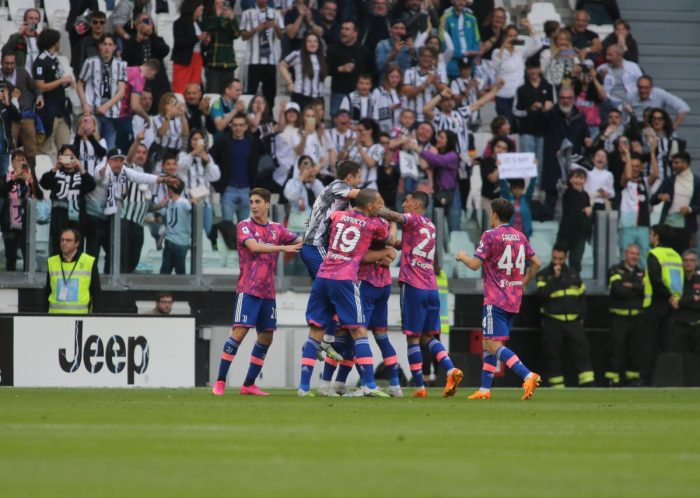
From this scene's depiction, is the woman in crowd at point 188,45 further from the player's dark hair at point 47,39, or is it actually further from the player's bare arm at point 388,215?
the player's bare arm at point 388,215

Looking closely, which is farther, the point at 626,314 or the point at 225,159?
the point at 626,314

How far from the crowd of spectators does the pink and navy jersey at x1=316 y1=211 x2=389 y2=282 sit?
581cm

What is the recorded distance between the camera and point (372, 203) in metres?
15.1

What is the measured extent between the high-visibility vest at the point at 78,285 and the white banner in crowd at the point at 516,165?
252 inches

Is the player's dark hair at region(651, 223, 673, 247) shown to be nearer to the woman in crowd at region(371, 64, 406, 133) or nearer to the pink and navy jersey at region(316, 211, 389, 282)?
the woman in crowd at region(371, 64, 406, 133)

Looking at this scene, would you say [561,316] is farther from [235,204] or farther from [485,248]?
[485,248]

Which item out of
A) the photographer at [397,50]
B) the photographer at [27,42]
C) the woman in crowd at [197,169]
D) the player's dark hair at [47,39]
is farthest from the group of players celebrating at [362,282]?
the photographer at [397,50]

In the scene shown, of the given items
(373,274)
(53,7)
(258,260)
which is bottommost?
(373,274)

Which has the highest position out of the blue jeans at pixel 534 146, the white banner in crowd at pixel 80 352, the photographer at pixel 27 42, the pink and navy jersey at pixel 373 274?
the photographer at pixel 27 42

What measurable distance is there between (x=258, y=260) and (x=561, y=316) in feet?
25.4

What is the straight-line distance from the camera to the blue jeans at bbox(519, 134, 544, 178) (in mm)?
24438

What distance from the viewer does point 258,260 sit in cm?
1622

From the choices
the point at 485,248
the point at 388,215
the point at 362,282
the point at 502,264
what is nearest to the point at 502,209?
the point at 485,248

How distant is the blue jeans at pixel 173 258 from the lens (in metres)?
20.9
